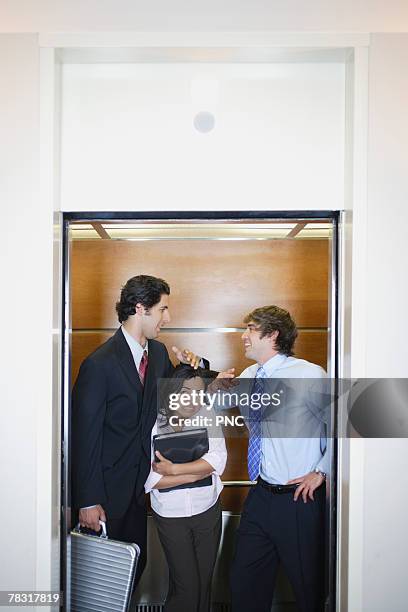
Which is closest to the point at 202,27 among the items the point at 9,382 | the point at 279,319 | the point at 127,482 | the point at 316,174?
the point at 316,174

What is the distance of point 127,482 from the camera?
2.41m

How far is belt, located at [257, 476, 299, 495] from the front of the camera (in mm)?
2402

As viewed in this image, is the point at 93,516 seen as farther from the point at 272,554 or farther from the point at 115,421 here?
the point at 272,554

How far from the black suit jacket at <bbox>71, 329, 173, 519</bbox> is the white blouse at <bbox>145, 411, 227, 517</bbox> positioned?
0.15ft

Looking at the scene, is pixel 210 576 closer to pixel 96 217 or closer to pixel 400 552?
pixel 400 552

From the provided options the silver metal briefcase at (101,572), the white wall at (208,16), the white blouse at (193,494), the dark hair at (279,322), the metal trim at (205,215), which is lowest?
the silver metal briefcase at (101,572)

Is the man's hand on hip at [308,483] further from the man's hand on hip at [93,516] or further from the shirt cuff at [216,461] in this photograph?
the man's hand on hip at [93,516]

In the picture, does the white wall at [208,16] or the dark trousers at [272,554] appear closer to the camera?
the white wall at [208,16]

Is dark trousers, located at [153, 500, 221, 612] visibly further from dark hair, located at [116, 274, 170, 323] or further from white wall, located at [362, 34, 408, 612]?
dark hair, located at [116, 274, 170, 323]

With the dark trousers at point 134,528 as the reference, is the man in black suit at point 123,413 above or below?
above

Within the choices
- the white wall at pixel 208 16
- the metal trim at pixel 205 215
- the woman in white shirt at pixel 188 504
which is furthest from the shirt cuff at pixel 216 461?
the white wall at pixel 208 16

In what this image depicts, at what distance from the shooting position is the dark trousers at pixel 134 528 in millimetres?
2408

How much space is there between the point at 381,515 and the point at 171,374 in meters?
0.90

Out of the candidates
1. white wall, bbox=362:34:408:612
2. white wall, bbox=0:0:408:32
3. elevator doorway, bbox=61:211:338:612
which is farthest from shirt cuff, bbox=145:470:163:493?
white wall, bbox=0:0:408:32
